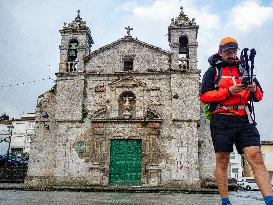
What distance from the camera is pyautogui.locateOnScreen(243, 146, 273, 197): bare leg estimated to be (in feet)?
12.5

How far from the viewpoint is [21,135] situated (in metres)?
49.8

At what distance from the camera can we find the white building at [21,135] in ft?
163

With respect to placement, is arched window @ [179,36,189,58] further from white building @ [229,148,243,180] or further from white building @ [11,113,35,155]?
white building @ [11,113,35,155]

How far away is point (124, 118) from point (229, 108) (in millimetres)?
14803

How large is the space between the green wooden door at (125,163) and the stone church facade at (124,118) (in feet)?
0.17

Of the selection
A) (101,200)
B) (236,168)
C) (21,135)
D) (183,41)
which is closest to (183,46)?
(183,41)

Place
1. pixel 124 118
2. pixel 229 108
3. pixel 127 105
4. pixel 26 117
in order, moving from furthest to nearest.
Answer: pixel 26 117 → pixel 127 105 → pixel 124 118 → pixel 229 108

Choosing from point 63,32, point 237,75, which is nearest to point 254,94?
point 237,75

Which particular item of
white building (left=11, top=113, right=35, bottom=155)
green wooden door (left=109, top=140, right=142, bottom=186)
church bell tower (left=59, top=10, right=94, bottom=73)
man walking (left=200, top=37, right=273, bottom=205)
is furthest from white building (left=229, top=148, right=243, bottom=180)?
man walking (left=200, top=37, right=273, bottom=205)

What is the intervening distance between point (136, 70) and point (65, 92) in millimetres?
4237

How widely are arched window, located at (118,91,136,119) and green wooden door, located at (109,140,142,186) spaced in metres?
1.48

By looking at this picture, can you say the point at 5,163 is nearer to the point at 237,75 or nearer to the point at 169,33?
the point at 169,33

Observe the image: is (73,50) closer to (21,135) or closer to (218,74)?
(218,74)

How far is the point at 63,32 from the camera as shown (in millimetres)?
21031
